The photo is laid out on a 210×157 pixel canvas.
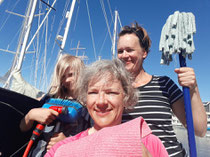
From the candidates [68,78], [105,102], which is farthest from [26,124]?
[105,102]

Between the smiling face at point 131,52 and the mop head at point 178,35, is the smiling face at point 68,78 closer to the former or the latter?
the smiling face at point 131,52

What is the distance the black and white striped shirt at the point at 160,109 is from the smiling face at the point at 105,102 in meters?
0.37

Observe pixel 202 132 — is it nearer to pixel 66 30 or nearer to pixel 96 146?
pixel 96 146

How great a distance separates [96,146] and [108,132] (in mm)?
68

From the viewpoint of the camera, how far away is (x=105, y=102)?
40.8 inches

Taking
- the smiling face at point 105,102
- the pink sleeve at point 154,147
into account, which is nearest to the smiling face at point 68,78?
the smiling face at point 105,102

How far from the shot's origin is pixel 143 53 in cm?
164

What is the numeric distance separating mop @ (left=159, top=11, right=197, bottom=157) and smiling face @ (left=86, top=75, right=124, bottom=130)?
0.58 m

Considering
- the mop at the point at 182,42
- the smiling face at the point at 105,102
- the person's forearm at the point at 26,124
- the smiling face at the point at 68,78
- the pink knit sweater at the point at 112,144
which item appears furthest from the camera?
the smiling face at the point at 68,78

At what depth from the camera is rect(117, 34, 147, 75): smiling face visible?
1.54 meters

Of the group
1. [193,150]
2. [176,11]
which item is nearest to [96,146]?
[193,150]

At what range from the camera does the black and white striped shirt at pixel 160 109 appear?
1.34 m

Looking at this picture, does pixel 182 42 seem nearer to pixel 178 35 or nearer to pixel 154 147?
pixel 178 35

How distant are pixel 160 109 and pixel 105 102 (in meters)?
0.63
